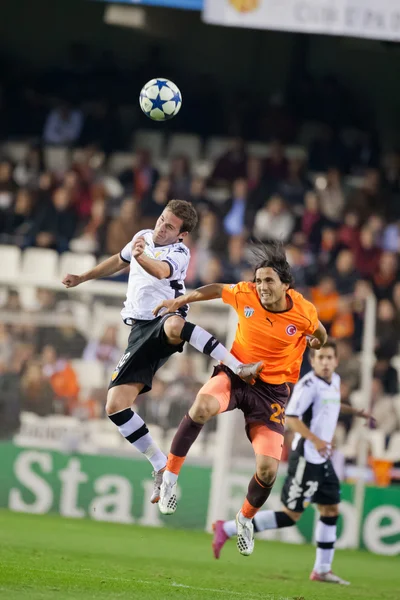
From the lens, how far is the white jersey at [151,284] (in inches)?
352

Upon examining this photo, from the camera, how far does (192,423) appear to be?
8648 millimetres

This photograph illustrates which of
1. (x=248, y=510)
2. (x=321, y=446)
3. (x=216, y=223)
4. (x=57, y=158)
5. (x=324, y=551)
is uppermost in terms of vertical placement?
(x=57, y=158)

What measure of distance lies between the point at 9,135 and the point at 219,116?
3.93m

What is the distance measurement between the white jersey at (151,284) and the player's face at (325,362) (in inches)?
80.5

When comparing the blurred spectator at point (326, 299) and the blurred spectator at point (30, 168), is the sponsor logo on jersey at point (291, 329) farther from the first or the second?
the blurred spectator at point (30, 168)

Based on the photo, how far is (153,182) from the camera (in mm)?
19281

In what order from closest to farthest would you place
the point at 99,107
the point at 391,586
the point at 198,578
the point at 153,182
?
the point at 198,578
the point at 391,586
the point at 153,182
the point at 99,107

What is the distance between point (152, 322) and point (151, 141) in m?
12.1

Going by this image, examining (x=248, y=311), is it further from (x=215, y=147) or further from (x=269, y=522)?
(x=215, y=147)

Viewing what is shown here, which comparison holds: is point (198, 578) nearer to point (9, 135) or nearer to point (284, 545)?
point (284, 545)

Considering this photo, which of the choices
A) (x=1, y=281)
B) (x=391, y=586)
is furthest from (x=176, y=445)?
(x=1, y=281)

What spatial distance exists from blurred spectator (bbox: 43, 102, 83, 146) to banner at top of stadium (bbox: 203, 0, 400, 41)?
15.9ft

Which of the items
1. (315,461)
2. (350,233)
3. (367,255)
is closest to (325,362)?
(315,461)

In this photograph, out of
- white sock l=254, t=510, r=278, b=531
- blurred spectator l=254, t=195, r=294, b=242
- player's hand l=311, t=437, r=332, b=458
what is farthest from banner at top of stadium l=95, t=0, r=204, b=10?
white sock l=254, t=510, r=278, b=531
